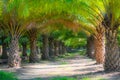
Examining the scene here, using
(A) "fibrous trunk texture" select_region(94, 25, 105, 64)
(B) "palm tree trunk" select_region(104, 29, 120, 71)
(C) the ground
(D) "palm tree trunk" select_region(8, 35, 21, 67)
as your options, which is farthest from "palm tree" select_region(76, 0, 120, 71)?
(D) "palm tree trunk" select_region(8, 35, 21, 67)

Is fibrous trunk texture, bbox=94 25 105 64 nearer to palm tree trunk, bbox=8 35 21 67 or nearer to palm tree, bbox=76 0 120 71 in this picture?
palm tree trunk, bbox=8 35 21 67

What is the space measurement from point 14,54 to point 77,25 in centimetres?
507

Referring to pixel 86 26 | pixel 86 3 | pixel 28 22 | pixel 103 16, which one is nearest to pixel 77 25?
pixel 86 26

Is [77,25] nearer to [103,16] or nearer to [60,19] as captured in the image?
[60,19]

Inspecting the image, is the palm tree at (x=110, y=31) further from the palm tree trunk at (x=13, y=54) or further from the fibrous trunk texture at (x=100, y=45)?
the palm tree trunk at (x=13, y=54)

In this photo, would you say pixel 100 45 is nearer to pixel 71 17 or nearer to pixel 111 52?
pixel 71 17

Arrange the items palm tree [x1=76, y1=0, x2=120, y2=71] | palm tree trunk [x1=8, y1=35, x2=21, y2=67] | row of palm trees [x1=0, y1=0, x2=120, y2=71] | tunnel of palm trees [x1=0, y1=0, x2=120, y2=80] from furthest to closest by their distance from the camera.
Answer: palm tree trunk [x1=8, y1=35, x2=21, y2=67]
palm tree [x1=76, y1=0, x2=120, y2=71]
row of palm trees [x1=0, y1=0, x2=120, y2=71]
tunnel of palm trees [x1=0, y1=0, x2=120, y2=80]

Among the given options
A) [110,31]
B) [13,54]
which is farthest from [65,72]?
[13,54]

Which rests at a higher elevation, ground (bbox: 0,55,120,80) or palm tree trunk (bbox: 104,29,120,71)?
palm tree trunk (bbox: 104,29,120,71)

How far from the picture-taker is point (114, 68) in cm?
1923

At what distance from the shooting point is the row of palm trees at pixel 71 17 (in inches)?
713

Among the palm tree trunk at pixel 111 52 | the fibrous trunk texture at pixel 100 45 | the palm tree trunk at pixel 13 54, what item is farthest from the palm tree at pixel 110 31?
the palm tree trunk at pixel 13 54

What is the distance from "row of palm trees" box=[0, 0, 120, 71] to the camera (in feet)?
59.4

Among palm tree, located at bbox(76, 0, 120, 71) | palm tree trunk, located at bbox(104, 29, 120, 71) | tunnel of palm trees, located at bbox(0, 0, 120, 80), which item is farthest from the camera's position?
palm tree trunk, located at bbox(104, 29, 120, 71)
